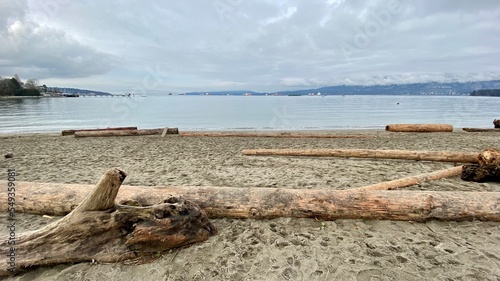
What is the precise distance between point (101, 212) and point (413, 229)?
426cm

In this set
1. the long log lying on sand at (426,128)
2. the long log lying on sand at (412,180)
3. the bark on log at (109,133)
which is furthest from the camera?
the long log lying on sand at (426,128)

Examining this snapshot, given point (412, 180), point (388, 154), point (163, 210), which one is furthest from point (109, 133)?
point (412, 180)

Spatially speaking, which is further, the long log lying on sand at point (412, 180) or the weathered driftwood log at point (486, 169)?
the weathered driftwood log at point (486, 169)

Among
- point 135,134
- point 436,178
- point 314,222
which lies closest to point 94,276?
point 314,222

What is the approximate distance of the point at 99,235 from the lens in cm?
310

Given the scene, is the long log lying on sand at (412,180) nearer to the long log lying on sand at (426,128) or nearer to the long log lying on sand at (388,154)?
the long log lying on sand at (388,154)

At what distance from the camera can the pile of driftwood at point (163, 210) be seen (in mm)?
3000

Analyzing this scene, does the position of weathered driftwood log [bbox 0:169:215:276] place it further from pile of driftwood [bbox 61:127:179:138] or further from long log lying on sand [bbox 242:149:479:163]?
pile of driftwood [bbox 61:127:179:138]

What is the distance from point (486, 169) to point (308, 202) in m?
4.97

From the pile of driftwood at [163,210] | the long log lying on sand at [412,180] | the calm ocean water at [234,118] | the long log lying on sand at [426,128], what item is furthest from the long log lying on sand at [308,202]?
the calm ocean water at [234,118]

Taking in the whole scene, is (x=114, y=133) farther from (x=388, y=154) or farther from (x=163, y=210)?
(x=388, y=154)

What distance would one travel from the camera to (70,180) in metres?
6.54

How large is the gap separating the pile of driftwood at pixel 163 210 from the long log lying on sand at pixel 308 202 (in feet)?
0.05

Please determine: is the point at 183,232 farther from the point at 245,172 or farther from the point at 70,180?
the point at 70,180
